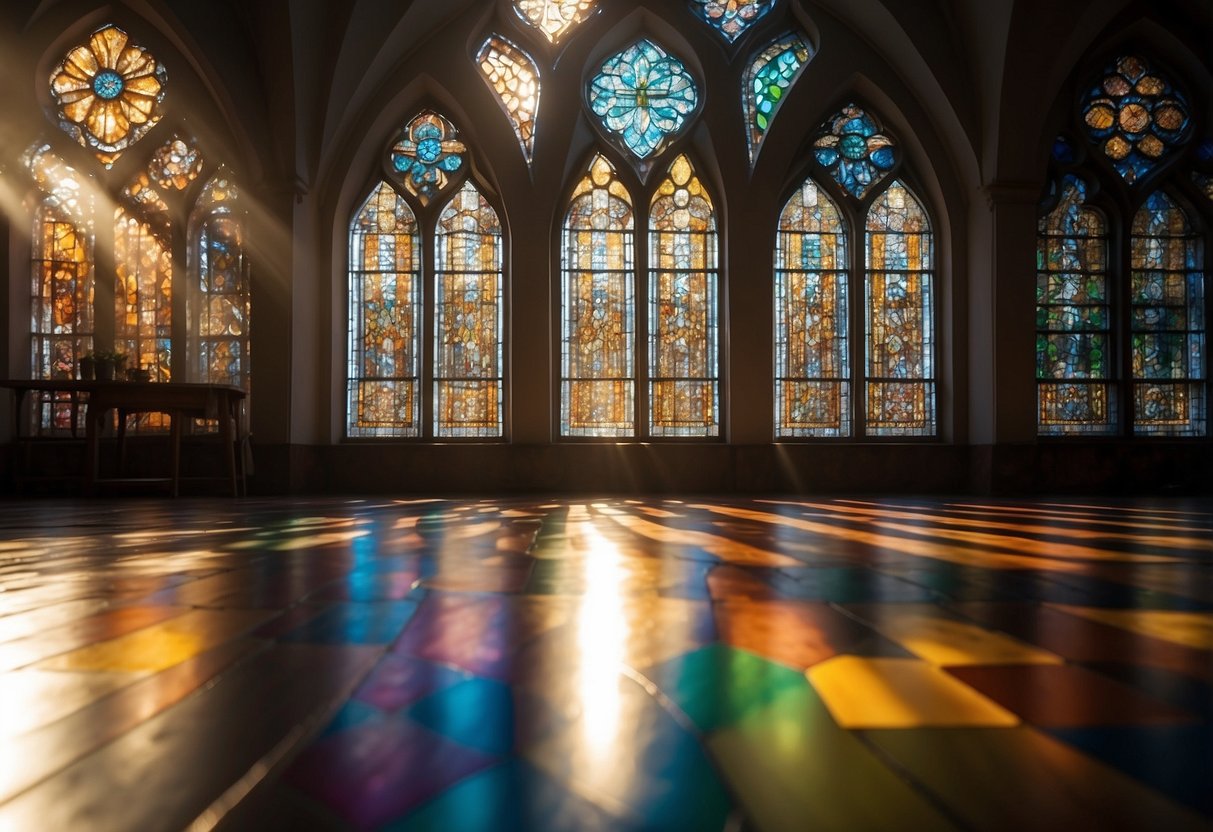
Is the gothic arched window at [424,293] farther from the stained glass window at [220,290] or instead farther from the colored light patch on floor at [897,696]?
the colored light patch on floor at [897,696]

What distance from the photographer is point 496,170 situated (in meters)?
10.1

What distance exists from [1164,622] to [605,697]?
126 centimetres

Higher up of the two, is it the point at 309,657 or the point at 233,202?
the point at 233,202

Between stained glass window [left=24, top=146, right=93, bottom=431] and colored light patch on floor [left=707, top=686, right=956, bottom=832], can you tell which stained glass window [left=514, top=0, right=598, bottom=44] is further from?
colored light patch on floor [left=707, top=686, right=956, bottom=832]

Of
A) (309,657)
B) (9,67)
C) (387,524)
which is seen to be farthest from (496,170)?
(309,657)

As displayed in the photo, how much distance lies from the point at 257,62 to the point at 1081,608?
33.1 ft

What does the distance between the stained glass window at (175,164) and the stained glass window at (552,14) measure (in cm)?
432

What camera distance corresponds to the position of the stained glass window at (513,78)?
10336 millimetres

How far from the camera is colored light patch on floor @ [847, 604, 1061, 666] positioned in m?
1.31

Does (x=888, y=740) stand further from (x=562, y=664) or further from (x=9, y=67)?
(x=9, y=67)

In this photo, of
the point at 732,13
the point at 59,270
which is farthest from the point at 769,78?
the point at 59,270

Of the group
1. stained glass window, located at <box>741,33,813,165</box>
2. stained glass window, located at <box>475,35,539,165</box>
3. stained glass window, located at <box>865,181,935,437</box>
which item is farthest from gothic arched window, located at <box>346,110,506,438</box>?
stained glass window, located at <box>865,181,935,437</box>

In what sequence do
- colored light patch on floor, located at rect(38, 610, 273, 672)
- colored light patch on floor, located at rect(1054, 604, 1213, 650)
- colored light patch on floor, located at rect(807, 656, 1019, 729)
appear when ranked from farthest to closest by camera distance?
colored light patch on floor, located at rect(1054, 604, 1213, 650) → colored light patch on floor, located at rect(38, 610, 273, 672) → colored light patch on floor, located at rect(807, 656, 1019, 729)

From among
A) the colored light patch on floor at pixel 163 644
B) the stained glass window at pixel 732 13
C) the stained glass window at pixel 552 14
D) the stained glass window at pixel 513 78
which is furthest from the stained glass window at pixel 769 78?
the colored light patch on floor at pixel 163 644
